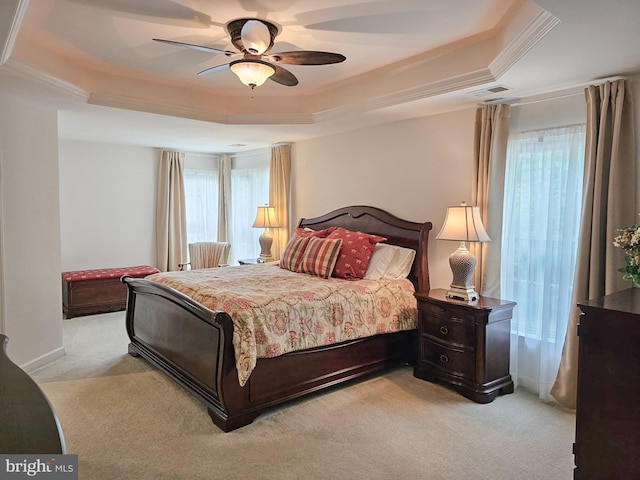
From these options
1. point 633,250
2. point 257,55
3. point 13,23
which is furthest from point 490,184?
point 13,23

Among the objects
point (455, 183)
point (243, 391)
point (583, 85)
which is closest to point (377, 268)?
point (455, 183)

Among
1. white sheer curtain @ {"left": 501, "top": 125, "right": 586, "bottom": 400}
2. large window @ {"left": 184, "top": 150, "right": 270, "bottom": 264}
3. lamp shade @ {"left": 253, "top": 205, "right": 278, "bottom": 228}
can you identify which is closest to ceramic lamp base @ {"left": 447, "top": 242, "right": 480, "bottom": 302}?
white sheer curtain @ {"left": 501, "top": 125, "right": 586, "bottom": 400}

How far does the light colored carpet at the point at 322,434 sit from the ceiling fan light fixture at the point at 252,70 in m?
2.28

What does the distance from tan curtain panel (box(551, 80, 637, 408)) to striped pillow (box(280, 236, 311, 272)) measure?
7.93 ft

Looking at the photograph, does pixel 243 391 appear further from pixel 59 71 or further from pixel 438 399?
pixel 59 71

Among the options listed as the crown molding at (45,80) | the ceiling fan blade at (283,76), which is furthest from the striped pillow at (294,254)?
the crown molding at (45,80)

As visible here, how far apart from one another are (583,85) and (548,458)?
2542 millimetres

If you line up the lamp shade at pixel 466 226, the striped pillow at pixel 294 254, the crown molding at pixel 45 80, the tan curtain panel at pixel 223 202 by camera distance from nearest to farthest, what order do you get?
1. the crown molding at pixel 45 80
2. the lamp shade at pixel 466 226
3. the striped pillow at pixel 294 254
4. the tan curtain panel at pixel 223 202

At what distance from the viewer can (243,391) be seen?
108 inches

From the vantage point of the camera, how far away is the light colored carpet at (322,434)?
2283 mm

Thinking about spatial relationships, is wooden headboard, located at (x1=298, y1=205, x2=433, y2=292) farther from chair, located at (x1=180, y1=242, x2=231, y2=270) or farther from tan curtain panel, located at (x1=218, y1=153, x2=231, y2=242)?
tan curtain panel, located at (x1=218, y1=153, x2=231, y2=242)

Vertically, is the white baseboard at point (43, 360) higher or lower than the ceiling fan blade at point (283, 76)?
lower

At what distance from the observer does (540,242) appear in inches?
130

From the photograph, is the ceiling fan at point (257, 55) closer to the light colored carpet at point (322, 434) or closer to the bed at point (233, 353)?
the bed at point (233, 353)
